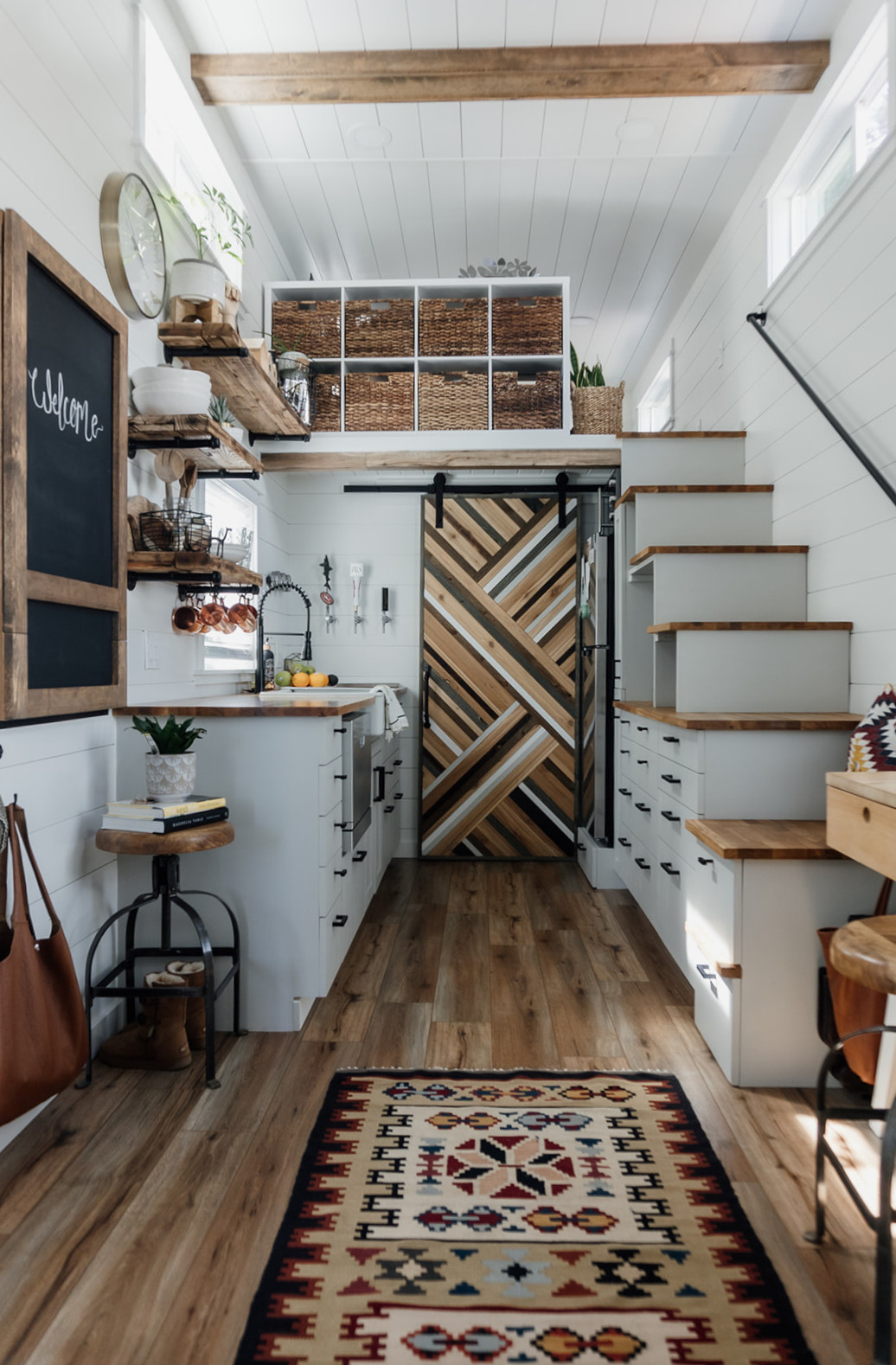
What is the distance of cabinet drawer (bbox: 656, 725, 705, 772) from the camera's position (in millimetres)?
2447

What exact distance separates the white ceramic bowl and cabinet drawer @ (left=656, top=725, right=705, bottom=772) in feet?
5.62

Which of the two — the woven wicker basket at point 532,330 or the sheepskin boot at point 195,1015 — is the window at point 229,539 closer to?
the sheepskin boot at point 195,1015

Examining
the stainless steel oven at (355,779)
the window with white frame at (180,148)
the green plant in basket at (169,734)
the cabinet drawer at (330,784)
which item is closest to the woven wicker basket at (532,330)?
the window with white frame at (180,148)

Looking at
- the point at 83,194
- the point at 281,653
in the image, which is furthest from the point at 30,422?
the point at 281,653

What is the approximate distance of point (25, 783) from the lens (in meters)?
1.91

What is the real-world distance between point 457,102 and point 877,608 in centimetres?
239

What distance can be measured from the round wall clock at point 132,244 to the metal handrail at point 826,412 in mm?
2099

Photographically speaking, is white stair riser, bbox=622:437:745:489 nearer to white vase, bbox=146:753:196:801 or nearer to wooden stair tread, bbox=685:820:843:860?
wooden stair tread, bbox=685:820:843:860

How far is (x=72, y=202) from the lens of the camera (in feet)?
6.95

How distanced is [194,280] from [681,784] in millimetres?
2144

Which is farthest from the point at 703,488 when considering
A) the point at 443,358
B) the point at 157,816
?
the point at 157,816

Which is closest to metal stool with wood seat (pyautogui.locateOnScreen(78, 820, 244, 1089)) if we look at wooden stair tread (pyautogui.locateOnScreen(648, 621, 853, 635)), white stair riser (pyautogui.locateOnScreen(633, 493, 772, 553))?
wooden stair tread (pyautogui.locateOnScreen(648, 621, 853, 635))

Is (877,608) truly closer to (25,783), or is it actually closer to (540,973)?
(540,973)

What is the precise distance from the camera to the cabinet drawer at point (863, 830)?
139cm
